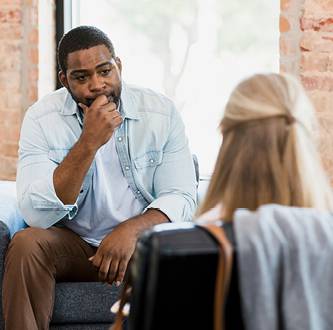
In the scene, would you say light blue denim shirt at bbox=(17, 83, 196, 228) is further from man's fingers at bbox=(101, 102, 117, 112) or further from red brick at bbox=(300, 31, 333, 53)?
red brick at bbox=(300, 31, 333, 53)

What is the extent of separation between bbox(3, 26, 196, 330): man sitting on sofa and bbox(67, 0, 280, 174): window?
33.6 inches

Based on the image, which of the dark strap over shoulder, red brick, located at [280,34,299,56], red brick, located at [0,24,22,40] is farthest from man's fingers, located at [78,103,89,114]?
the dark strap over shoulder

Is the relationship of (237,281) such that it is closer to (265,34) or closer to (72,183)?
(72,183)

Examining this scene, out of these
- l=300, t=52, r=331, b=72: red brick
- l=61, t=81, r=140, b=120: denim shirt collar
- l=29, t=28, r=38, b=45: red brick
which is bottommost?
l=61, t=81, r=140, b=120: denim shirt collar

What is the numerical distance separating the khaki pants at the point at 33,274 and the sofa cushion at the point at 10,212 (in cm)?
12

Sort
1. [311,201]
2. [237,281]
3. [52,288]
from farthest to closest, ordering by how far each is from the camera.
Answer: [52,288]
[311,201]
[237,281]

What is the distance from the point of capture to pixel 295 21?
3340 millimetres

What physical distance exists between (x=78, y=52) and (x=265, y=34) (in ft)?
3.90

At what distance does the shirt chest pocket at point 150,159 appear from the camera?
287 centimetres

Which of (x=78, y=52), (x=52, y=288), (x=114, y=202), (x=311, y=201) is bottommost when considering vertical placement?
(x=52, y=288)

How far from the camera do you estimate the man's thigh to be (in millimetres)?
2641

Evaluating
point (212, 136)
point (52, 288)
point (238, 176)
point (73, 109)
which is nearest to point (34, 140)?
point (73, 109)

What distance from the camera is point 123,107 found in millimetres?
2920

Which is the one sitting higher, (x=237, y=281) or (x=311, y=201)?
(x=311, y=201)
